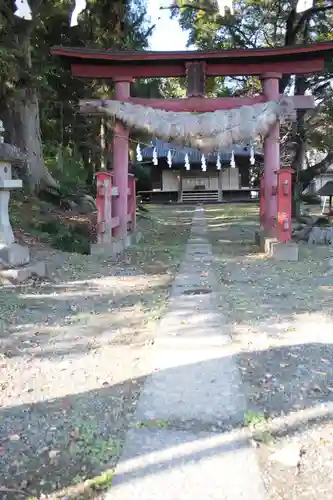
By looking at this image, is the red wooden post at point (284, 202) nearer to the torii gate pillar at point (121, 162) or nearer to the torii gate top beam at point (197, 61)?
the torii gate top beam at point (197, 61)

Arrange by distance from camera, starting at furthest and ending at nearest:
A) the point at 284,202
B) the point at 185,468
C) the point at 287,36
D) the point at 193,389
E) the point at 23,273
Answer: the point at 287,36
the point at 284,202
the point at 23,273
the point at 193,389
the point at 185,468

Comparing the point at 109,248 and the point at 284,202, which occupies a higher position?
the point at 284,202

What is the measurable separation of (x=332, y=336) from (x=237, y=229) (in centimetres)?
1038

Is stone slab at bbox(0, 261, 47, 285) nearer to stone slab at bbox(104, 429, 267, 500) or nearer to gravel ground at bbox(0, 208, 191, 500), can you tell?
gravel ground at bbox(0, 208, 191, 500)

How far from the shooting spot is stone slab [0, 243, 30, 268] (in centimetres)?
661

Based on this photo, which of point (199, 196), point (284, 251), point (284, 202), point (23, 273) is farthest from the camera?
point (199, 196)

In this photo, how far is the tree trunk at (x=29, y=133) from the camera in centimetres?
1204

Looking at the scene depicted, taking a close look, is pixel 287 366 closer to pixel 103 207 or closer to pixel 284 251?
pixel 284 251

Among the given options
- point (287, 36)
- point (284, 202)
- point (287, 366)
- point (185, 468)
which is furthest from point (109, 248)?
point (287, 36)

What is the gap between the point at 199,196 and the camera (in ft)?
104

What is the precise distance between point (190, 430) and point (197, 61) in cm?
873

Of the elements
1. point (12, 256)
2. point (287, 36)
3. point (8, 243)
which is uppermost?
point (287, 36)

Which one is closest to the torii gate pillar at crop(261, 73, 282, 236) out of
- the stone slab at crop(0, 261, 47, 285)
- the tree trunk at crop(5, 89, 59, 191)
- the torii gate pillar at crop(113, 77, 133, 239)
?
the torii gate pillar at crop(113, 77, 133, 239)

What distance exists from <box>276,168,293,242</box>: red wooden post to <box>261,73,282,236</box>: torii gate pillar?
779 mm
